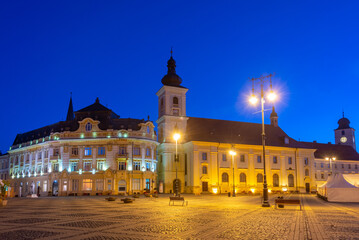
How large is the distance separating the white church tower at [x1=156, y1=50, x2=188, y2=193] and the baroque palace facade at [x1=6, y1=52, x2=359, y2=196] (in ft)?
0.62

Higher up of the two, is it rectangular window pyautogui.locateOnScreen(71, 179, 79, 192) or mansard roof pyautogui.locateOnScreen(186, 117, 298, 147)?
mansard roof pyautogui.locateOnScreen(186, 117, 298, 147)

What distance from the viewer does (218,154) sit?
6719 cm

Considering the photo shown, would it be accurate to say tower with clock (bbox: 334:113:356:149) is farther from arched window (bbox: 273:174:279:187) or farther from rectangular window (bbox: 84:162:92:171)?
rectangular window (bbox: 84:162:92:171)

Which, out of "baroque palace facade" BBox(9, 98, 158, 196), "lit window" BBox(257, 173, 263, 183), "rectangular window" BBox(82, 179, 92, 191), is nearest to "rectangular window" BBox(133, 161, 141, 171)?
"baroque palace facade" BBox(9, 98, 158, 196)

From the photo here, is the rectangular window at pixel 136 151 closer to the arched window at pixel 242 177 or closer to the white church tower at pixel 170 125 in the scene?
the white church tower at pixel 170 125

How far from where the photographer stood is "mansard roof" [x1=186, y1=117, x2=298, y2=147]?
2697 inches

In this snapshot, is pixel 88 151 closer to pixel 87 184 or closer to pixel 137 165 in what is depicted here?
pixel 87 184

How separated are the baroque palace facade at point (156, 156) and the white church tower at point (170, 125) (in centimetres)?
19

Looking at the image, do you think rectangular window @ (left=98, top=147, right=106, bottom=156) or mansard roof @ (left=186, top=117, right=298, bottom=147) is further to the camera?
mansard roof @ (left=186, top=117, right=298, bottom=147)

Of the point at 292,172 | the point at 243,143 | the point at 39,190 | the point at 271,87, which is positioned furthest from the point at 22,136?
the point at 271,87

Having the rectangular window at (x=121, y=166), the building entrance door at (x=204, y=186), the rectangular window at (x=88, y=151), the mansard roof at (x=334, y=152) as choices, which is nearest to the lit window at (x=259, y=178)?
the building entrance door at (x=204, y=186)

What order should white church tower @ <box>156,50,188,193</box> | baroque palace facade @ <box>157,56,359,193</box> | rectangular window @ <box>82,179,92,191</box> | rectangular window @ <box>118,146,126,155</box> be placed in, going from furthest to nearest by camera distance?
white church tower @ <box>156,50,188,193</box> → baroque palace facade @ <box>157,56,359,193</box> → rectangular window @ <box>118,146,126,155</box> → rectangular window @ <box>82,179,92,191</box>

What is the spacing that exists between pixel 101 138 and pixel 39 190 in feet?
51.5

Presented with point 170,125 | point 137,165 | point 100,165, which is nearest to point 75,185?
point 100,165
